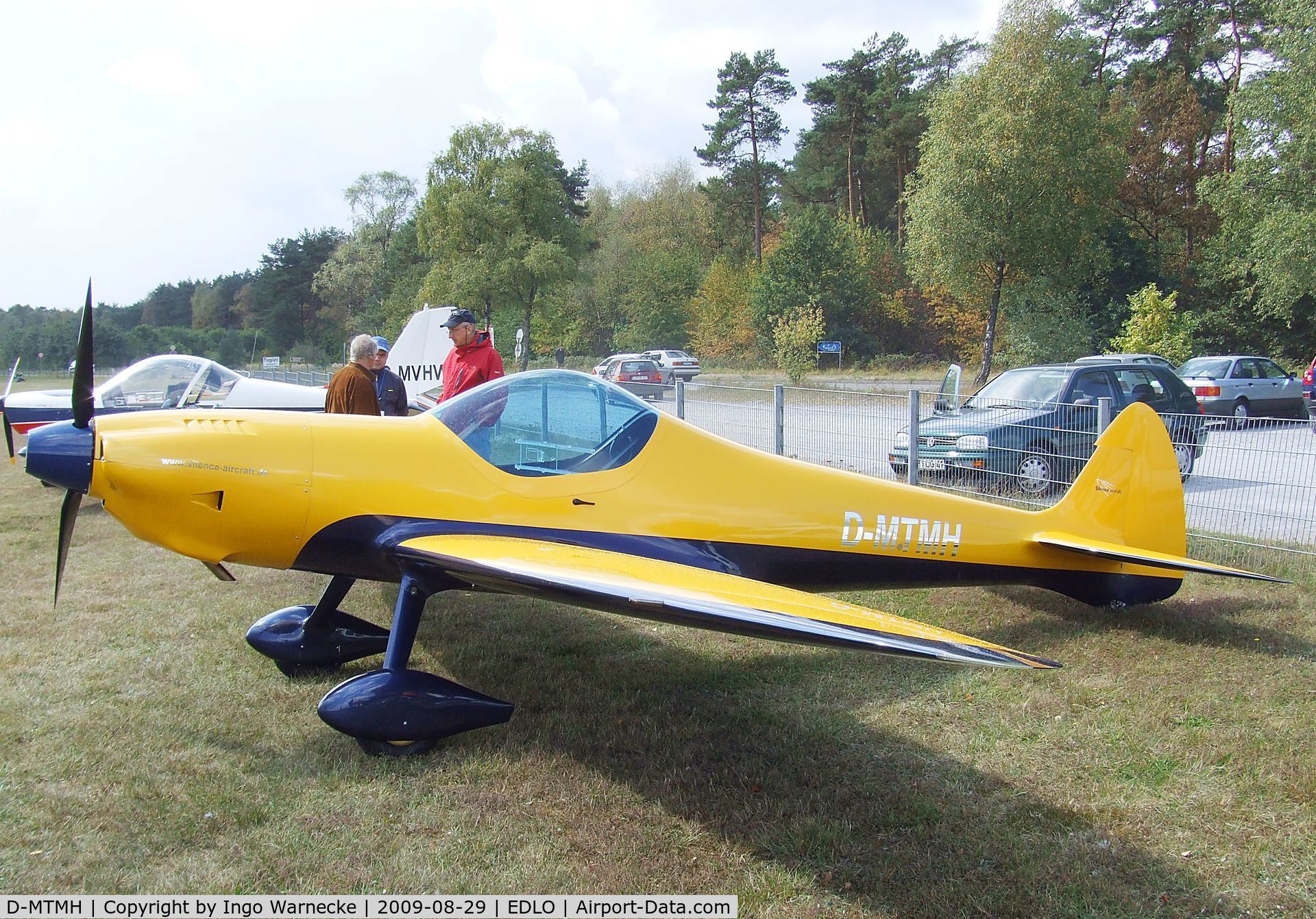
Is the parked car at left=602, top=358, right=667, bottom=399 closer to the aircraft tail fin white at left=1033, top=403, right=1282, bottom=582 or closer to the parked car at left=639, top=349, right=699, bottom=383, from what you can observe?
the parked car at left=639, top=349, right=699, bottom=383

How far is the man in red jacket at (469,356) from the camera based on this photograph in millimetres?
5973

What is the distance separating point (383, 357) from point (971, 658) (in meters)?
5.05

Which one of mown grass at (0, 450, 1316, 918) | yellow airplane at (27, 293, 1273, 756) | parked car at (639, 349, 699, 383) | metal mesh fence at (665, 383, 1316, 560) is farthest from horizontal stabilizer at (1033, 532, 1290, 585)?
parked car at (639, 349, 699, 383)

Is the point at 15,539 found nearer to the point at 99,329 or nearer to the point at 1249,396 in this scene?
the point at 1249,396

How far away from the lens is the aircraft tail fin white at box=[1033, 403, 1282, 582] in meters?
A: 5.09

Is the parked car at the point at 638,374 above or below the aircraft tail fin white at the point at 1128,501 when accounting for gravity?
above

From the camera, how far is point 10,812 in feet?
10.4

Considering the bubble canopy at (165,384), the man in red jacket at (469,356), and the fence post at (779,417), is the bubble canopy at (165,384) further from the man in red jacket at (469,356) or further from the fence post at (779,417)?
the fence post at (779,417)

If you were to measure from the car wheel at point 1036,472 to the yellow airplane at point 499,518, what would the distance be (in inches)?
102

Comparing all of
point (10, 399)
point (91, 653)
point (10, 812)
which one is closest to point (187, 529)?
point (10, 812)

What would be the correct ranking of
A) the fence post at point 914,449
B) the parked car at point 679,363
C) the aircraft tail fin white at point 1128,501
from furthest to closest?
1. the parked car at point 679,363
2. the fence post at point 914,449
3. the aircraft tail fin white at point 1128,501

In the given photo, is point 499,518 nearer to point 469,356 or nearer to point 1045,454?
point 469,356

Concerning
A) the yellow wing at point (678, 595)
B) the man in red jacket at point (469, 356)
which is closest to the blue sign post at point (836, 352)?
the man in red jacket at point (469, 356)

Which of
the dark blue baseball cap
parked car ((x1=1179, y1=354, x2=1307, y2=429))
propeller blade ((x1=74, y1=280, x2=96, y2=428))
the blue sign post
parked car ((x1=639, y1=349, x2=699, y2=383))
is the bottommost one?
propeller blade ((x1=74, y1=280, x2=96, y2=428))
